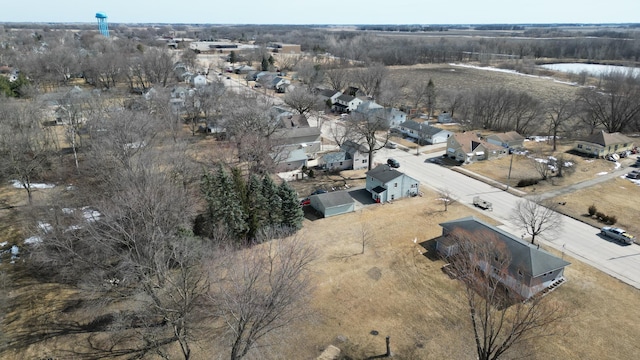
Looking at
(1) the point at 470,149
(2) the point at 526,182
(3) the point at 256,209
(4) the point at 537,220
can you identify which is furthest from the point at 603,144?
(3) the point at 256,209

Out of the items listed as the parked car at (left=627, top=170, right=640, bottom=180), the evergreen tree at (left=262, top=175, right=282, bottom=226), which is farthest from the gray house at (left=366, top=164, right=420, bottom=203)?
the parked car at (left=627, top=170, right=640, bottom=180)

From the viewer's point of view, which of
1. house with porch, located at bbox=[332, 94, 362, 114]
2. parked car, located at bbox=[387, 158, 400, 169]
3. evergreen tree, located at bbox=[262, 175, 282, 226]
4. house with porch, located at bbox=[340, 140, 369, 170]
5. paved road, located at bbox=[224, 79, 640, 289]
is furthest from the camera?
house with porch, located at bbox=[332, 94, 362, 114]

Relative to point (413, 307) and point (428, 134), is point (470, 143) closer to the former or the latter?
point (428, 134)

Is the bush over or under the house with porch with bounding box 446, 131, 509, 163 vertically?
under

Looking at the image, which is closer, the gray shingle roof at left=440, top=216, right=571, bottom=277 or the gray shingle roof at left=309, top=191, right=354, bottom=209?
the gray shingle roof at left=440, top=216, right=571, bottom=277

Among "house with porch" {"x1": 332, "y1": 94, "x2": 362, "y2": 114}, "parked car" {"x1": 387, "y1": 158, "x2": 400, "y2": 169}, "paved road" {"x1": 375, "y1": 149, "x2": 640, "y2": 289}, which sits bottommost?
"paved road" {"x1": 375, "y1": 149, "x2": 640, "y2": 289}

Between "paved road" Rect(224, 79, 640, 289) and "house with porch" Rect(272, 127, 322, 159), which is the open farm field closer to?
"paved road" Rect(224, 79, 640, 289)

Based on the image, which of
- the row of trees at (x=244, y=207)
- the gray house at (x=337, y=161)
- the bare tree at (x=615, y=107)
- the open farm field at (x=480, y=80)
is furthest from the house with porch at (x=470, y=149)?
the open farm field at (x=480, y=80)
